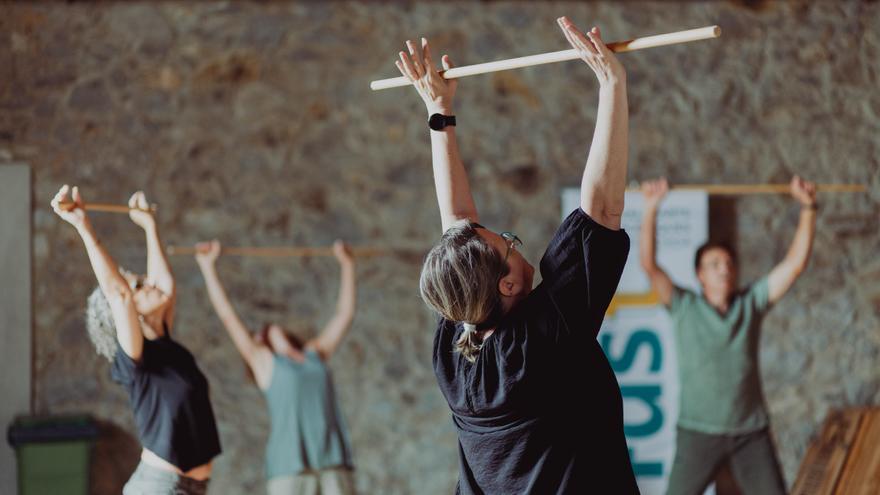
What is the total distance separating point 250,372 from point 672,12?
8.66 feet

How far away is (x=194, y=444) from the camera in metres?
3.10

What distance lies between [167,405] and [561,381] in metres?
1.57

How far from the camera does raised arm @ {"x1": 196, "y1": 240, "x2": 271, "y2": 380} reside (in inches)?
172

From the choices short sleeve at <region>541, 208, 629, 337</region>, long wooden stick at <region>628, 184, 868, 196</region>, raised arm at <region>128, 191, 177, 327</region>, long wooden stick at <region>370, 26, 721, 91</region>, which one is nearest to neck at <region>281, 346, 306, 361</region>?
raised arm at <region>128, 191, 177, 327</region>

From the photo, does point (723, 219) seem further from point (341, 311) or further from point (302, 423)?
point (302, 423)

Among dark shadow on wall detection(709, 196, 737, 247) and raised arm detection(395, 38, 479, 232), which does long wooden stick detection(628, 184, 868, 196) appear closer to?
dark shadow on wall detection(709, 196, 737, 247)

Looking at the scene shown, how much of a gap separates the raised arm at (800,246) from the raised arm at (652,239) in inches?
16.8

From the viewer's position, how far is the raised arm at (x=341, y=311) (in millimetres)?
4633

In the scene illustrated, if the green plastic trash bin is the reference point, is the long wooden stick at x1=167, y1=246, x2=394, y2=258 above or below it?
above

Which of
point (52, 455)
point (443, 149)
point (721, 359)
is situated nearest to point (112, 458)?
point (52, 455)

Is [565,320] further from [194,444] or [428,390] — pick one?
[428,390]

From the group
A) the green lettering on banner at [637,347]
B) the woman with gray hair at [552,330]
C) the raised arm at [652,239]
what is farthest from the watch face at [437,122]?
the green lettering on banner at [637,347]

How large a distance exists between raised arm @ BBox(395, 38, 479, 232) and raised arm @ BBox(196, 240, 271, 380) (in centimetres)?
236

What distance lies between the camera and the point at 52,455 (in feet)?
15.5
